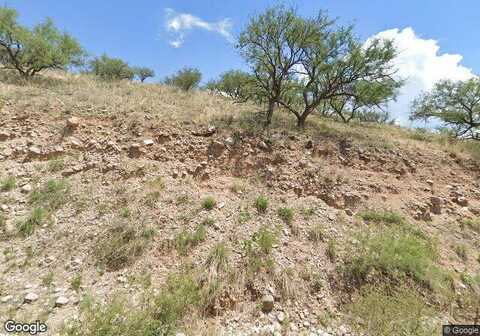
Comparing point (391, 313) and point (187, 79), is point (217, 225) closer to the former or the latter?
point (391, 313)

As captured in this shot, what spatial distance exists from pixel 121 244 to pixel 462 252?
279 inches

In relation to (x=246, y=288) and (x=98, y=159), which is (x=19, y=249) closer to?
(x=98, y=159)

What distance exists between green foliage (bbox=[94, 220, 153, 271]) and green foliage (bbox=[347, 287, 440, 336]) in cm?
371

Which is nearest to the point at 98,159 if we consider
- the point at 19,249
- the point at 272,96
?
the point at 19,249

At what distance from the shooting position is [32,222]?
416 cm

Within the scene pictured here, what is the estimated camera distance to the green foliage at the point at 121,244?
3.71 meters

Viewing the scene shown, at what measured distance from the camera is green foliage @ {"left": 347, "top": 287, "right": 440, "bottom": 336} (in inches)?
123

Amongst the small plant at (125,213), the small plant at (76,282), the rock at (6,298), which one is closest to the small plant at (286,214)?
the small plant at (125,213)

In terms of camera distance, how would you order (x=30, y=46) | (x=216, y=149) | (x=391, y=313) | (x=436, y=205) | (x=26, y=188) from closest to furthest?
(x=391, y=313), (x=26, y=188), (x=436, y=205), (x=216, y=149), (x=30, y=46)

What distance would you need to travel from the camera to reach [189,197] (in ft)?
16.6

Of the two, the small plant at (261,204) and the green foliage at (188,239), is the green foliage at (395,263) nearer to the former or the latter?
the small plant at (261,204)

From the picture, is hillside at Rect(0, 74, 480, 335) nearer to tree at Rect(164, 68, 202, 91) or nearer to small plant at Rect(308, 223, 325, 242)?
small plant at Rect(308, 223, 325, 242)

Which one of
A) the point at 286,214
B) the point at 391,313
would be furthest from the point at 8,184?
the point at 391,313

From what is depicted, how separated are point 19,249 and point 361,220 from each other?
693 cm
